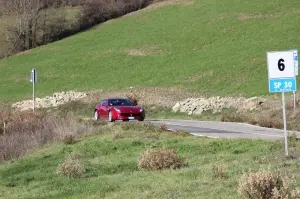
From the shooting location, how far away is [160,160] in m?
15.8

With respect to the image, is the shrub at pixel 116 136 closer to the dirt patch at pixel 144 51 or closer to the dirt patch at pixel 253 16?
the dirt patch at pixel 144 51

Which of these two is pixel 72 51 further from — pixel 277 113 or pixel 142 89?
pixel 277 113

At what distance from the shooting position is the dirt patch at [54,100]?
54844 millimetres

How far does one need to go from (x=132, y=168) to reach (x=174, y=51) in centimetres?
4842

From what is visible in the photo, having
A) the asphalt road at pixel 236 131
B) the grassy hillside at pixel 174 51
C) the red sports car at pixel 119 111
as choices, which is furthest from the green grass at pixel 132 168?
the grassy hillside at pixel 174 51

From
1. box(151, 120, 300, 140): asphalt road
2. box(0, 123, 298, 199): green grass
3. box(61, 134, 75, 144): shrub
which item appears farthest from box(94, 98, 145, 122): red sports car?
box(61, 134, 75, 144): shrub

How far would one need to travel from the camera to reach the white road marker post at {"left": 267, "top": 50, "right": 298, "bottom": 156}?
16.2 m

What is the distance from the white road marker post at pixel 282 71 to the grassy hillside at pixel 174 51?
28.5 metres

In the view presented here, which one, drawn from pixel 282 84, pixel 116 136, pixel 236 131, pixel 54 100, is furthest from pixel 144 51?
pixel 282 84

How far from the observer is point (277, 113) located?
36406 millimetres

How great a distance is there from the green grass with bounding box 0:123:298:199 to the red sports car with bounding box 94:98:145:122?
9.86 meters

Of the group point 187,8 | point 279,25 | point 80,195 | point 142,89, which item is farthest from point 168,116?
point 187,8

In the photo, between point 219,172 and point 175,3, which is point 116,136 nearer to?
point 219,172

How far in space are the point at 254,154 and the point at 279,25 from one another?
46.5m
